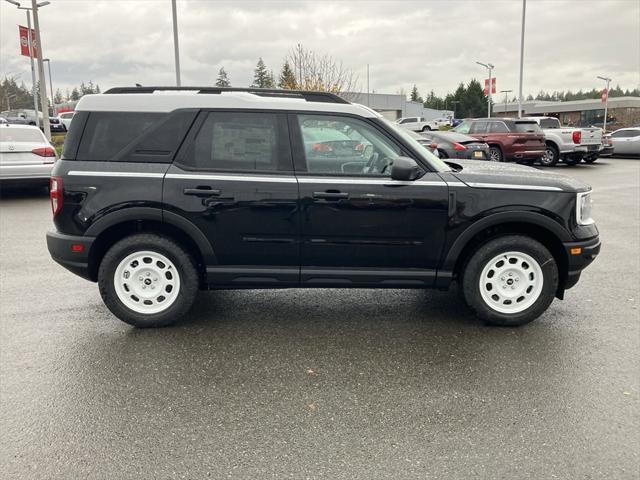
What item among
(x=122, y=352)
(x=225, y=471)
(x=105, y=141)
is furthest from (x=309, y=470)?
(x=105, y=141)

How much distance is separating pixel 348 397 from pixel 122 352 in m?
1.81

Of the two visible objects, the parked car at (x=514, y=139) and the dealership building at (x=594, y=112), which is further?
the dealership building at (x=594, y=112)

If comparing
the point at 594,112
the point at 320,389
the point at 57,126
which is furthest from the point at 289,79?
the point at 594,112

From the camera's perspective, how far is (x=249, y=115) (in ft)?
14.3

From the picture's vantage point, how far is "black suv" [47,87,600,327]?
4281mm

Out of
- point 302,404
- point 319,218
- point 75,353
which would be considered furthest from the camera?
point 319,218

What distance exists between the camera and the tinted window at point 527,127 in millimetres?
18469

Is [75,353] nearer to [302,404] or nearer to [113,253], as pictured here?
[113,253]

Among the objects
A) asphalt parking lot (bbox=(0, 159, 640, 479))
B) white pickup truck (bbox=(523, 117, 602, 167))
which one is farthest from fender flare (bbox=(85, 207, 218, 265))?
white pickup truck (bbox=(523, 117, 602, 167))

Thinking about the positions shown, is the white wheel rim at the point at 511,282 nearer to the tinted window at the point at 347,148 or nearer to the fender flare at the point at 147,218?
the tinted window at the point at 347,148

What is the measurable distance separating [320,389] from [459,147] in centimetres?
1266

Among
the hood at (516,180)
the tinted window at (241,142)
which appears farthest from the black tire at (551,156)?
the tinted window at (241,142)

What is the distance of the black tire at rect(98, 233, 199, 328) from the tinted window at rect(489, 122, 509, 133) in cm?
1643

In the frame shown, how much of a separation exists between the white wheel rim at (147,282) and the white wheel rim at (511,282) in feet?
8.51
